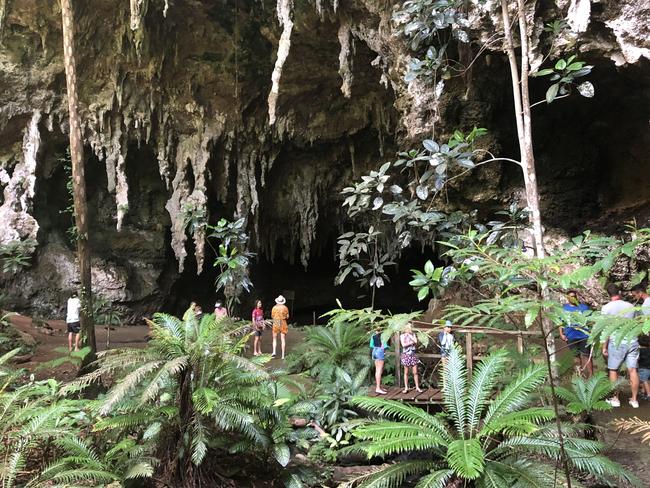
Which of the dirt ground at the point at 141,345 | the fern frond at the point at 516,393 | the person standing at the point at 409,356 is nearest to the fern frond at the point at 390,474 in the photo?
the fern frond at the point at 516,393

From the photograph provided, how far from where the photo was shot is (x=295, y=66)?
10.5 meters

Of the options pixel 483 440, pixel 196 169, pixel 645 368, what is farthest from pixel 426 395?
pixel 196 169

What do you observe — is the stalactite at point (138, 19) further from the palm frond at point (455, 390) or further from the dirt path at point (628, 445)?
the dirt path at point (628, 445)

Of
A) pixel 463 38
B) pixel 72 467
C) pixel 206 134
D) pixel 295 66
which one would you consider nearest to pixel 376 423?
pixel 72 467

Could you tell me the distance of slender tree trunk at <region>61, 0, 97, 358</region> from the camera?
607cm

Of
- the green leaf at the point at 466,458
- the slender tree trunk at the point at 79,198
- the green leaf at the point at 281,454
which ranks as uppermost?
the slender tree trunk at the point at 79,198

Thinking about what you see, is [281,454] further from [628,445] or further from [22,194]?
[22,194]

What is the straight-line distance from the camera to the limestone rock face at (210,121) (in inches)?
341

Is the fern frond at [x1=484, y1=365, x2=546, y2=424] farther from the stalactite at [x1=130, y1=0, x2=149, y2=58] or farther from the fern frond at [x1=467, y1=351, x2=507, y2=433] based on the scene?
the stalactite at [x1=130, y1=0, x2=149, y2=58]

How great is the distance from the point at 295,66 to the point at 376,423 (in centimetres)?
901

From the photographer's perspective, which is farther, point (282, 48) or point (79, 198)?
point (282, 48)

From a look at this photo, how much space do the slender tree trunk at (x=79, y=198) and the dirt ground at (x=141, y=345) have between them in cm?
118

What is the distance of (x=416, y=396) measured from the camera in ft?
18.3

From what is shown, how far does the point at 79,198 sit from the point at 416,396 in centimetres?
539
